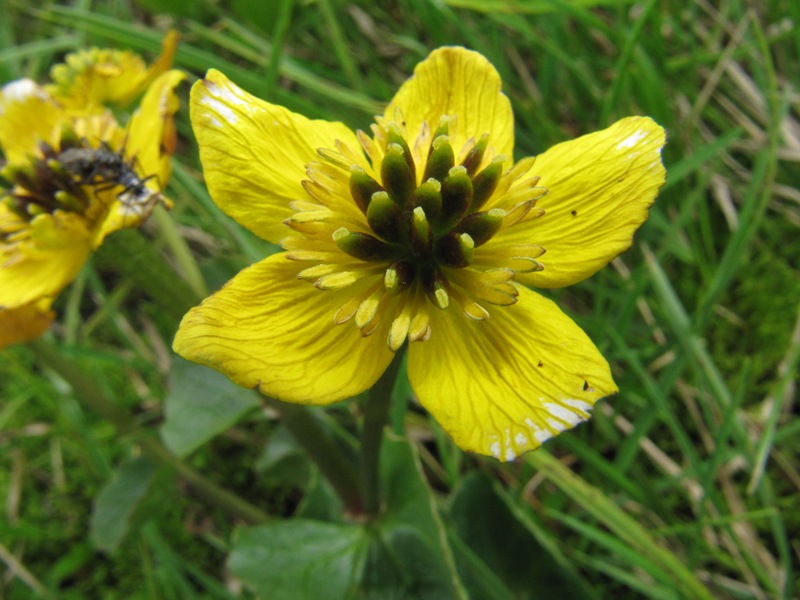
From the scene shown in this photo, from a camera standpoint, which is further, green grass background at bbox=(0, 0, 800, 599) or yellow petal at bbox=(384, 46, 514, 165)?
green grass background at bbox=(0, 0, 800, 599)

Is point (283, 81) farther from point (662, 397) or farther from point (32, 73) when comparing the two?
point (662, 397)

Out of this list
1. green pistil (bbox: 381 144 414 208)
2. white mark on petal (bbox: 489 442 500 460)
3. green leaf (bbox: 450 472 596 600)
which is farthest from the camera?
green leaf (bbox: 450 472 596 600)

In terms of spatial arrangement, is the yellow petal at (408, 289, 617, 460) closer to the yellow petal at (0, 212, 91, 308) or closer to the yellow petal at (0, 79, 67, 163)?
the yellow petal at (0, 212, 91, 308)

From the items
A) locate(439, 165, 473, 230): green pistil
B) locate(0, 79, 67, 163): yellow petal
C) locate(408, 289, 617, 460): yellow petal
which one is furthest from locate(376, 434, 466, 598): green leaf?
locate(0, 79, 67, 163): yellow petal

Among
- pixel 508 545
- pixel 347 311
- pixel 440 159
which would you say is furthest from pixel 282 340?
pixel 508 545

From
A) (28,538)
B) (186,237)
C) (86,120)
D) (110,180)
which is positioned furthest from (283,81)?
(28,538)

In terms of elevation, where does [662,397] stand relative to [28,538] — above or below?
above

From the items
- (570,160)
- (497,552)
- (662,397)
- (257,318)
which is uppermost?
(570,160)
